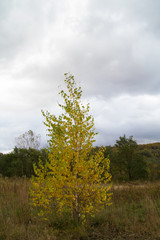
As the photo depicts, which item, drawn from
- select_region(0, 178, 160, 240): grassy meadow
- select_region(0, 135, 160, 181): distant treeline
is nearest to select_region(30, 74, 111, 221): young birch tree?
select_region(0, 178, 160, 240): grassy meadow

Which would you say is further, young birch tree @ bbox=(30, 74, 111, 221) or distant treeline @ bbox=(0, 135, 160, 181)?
distant treeline @ bbox=(0, 135, 160, 181)

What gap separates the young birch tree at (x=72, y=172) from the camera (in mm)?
3998

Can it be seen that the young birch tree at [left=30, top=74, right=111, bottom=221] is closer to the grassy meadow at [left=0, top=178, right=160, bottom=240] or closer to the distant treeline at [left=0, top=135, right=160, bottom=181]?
the grassy meadow at [left=0, top=178, right=160, bottom=240]

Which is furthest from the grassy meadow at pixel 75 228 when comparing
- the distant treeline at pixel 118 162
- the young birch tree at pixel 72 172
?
the distant treeline at pixel 118 162

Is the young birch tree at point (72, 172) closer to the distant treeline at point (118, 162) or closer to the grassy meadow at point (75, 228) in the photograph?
the grassy meadow at point (75, 228)

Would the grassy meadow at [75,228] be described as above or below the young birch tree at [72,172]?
below

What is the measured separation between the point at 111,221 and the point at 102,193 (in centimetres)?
141

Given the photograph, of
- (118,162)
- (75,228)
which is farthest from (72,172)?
(118,162)

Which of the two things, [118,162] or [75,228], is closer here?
[75,228]

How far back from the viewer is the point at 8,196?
6453mm

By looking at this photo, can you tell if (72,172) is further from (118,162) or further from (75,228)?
(118,162)

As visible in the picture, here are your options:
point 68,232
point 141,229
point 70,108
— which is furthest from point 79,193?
point 70,108

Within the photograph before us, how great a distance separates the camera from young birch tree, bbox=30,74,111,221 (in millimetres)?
3998

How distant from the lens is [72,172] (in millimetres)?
4207
